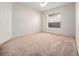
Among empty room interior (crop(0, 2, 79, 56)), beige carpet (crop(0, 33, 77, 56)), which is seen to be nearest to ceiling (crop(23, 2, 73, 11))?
empty room interior (crop(0, 2, 79, 56))

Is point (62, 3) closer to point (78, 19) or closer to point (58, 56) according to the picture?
point (78, 19)

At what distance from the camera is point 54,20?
1.39m

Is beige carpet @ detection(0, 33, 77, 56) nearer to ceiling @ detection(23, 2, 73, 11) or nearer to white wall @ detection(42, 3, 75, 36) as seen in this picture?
white wall @ detection(42, 3, 75, 36)

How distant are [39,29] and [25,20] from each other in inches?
10.4

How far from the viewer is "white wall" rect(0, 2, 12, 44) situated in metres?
1.30

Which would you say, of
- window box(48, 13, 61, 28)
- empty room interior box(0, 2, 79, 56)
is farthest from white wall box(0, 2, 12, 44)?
window box(48, 13, 61, 28)

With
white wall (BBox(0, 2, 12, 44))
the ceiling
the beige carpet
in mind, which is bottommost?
the beige carpet

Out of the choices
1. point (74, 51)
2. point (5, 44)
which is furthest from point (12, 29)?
point (74, 51)

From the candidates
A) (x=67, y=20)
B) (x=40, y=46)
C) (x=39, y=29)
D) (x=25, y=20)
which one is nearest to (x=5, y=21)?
(x=25, y=20)

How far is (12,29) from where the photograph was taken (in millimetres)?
1300

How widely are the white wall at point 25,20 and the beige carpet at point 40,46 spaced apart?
0.30 feet

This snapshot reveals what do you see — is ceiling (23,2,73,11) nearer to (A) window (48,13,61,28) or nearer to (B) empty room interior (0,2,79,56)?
(B) empty room interior (0,2,79,56)

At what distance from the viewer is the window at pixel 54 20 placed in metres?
1.36

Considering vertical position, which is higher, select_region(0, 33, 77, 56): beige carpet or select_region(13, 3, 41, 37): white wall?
select_region(13, 3, 41, 37): white wall
